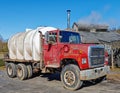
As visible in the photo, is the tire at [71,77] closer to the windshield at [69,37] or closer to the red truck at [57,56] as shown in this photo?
the red truck at [57,56]

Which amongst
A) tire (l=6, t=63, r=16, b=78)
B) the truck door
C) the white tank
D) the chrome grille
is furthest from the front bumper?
tire (l=6, t=63, r=16, b=78)

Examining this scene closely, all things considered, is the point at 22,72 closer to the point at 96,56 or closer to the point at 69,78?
the point at 69,78

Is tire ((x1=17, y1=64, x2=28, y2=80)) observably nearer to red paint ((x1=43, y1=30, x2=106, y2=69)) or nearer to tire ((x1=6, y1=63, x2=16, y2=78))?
tire ((x1=6, y1=63, x2=16, y2=78))

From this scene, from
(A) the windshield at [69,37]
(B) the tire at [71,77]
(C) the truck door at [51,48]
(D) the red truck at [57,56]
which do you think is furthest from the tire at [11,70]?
(B) the tire at [71,77]

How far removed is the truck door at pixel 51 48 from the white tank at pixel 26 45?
877mm

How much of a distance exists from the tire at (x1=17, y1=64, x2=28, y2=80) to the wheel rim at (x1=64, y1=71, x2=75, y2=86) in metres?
3.96

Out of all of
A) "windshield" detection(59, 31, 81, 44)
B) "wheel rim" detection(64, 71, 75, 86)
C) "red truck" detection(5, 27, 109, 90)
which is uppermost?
"windshield" detection(59, 31, 81, 44)

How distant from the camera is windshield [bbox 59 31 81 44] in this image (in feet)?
41.2

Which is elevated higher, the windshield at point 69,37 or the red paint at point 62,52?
the windshield at point 69,37

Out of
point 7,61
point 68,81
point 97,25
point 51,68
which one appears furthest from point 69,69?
point 97,25

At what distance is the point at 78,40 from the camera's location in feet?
44.2

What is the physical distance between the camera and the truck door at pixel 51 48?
12.5 metres

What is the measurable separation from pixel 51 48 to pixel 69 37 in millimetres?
1113

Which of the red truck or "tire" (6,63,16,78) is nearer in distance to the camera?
the red truck
